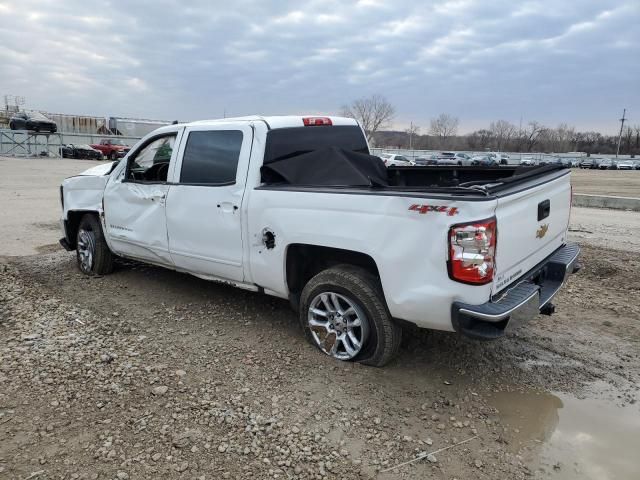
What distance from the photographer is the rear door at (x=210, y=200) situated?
4328 millimetres

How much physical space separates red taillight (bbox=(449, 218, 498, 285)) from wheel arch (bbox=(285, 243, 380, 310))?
74 centimetres

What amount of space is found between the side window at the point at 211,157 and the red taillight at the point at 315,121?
28.9 inches

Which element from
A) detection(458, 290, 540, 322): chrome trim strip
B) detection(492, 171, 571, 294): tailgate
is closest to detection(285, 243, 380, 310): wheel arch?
detection(458, 290, 540, 322): chrome trim strip

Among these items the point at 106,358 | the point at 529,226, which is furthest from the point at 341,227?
the point at 106,358

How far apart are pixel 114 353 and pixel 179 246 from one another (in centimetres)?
124

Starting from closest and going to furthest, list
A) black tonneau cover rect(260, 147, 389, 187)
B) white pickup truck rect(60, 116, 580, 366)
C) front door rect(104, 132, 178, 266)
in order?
white pickup truck rect(60, 116, 580, 366)
black tonneau cover rect(260, 147, 389, 187)
front door rect(104, 132, 178, 266)

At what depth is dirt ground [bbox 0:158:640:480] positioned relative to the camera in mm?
2795

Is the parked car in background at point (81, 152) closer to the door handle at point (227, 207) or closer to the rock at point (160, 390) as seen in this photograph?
the door handle at point (227, 207)

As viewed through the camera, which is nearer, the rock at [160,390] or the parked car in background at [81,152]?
the rock at [160,390]

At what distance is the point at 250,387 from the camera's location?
11.7ft

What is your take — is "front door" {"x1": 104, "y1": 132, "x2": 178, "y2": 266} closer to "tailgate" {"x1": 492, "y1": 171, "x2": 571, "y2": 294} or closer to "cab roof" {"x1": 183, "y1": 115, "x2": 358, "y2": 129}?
"cab roof" {"x1": 183, "y1": 115, "x2": 358, "y2": 129}

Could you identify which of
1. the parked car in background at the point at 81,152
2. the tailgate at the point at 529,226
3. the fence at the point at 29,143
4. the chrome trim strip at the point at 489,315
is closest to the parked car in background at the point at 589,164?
the fence at the point at 29,143

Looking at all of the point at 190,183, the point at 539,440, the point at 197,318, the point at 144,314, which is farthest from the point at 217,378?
the point at 539,440

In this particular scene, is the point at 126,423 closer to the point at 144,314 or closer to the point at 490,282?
the point at 144,314
